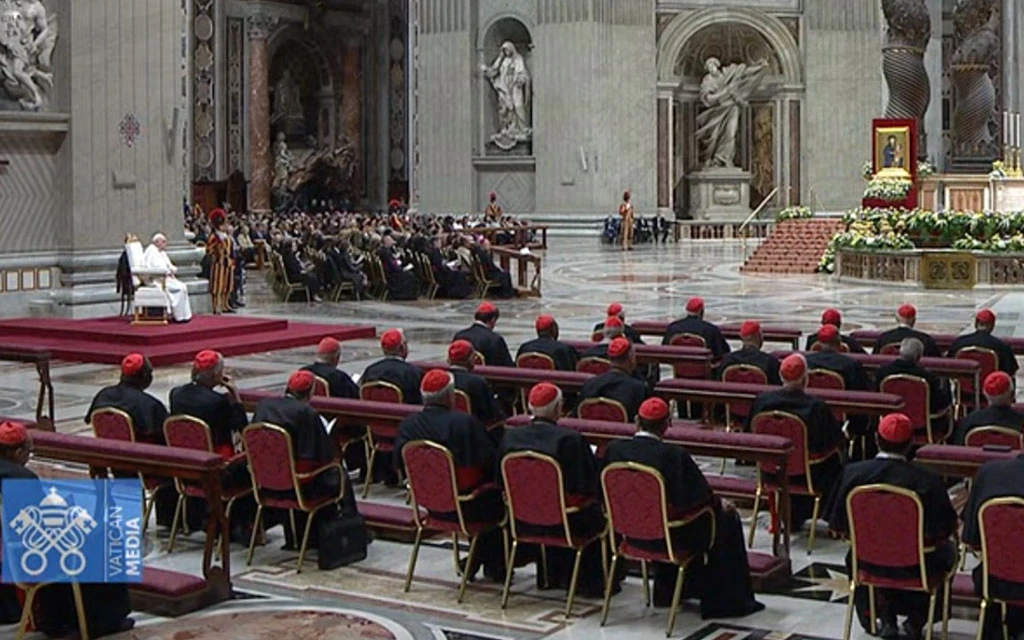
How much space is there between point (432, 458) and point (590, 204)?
103 ft

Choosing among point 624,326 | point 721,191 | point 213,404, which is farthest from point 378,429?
point 721,191

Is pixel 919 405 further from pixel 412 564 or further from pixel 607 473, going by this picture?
pixel 412 564

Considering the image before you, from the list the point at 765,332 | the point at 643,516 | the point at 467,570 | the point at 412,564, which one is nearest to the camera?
the point at 643,516

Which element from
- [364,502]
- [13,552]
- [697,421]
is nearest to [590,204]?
[697,421]

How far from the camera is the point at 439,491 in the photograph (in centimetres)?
738

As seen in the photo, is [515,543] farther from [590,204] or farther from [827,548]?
[590,204]

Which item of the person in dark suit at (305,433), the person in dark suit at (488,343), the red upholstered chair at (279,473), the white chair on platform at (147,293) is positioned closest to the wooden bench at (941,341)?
the person in dark suit at (488,343)

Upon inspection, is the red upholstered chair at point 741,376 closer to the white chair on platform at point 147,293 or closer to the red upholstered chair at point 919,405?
the red upholstered chair at point 919,405

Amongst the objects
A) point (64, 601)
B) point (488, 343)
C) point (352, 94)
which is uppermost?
point (352, 94)

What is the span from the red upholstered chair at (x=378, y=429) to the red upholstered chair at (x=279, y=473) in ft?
4.35

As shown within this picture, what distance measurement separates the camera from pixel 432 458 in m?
7.35

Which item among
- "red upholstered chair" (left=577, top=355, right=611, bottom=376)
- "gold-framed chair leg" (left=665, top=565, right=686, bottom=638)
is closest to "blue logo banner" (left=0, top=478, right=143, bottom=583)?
"gold-framed chair leg" (left=665, top=565, right=686, bottom=638)

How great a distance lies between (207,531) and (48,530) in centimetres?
109

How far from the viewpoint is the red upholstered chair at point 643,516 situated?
21.9ft
